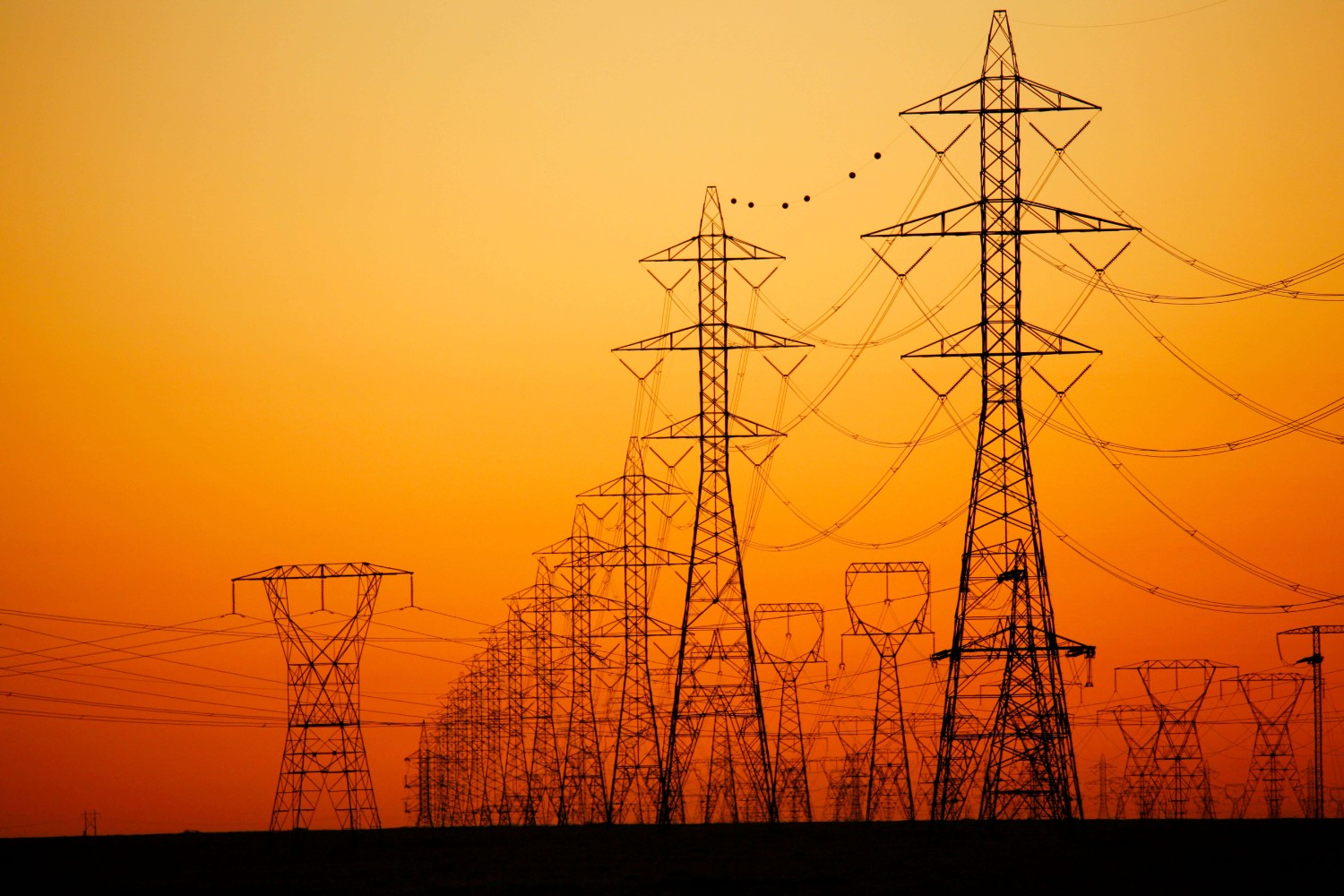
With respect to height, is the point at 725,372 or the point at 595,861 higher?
the point at 725,372

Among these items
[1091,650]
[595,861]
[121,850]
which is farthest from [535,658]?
[1091,650]

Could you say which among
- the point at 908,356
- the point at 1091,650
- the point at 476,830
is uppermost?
the point at 908,356

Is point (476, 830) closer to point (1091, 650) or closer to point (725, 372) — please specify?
point (725, 372)

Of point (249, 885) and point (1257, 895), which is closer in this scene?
point (1257, 895)

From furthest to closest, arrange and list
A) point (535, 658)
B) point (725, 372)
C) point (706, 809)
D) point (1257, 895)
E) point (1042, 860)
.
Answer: point (535, 658), point (706, 809), point (725, 372), point (1042, 860), point (1257, 895)

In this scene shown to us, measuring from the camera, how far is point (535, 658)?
3716 inches

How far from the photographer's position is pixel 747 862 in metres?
48.1

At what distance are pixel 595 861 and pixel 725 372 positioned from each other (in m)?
17.4

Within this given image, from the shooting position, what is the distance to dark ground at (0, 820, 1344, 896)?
39.4 m

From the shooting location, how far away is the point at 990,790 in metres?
49.2

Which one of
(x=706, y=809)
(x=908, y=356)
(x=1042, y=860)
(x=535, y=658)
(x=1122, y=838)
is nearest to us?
(x=1042, y=860)

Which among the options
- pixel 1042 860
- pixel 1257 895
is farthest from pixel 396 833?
pixel 1257 895

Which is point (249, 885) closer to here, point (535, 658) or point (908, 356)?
point (908, 356)

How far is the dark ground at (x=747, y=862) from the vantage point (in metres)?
39.4
